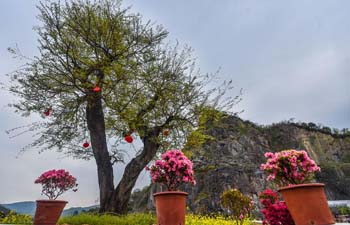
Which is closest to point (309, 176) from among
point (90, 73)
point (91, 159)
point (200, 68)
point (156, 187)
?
point (200, 68)

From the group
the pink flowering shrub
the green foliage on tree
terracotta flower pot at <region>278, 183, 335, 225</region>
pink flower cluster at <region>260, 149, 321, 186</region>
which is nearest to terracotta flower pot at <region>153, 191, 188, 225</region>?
the pink flowering shrub

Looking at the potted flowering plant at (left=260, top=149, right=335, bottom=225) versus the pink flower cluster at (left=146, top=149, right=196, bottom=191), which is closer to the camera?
the potted flowering plant at (left=260, top=149, right=335, bottom=225)

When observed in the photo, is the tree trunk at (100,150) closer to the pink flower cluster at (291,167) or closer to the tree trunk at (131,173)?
the tree trunk at (131,173)

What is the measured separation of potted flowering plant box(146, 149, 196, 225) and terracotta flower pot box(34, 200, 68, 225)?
7.72 ft

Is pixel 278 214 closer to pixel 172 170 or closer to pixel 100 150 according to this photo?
pixel 172 170

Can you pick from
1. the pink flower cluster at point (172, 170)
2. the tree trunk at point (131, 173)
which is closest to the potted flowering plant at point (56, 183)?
the tree trunk at point (131, 173)

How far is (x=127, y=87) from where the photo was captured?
8383 mm

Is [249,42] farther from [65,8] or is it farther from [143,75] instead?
[65,8]

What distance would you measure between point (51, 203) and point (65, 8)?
5375mm

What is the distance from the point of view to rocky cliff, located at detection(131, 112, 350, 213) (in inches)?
672

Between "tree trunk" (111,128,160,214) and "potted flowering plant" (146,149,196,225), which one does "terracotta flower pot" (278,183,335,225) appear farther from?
"tree trunk" (111,128,160,214)

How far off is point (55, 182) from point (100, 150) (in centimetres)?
162

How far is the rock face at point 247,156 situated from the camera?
1834 centimetres

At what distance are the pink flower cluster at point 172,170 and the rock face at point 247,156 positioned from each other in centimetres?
364
